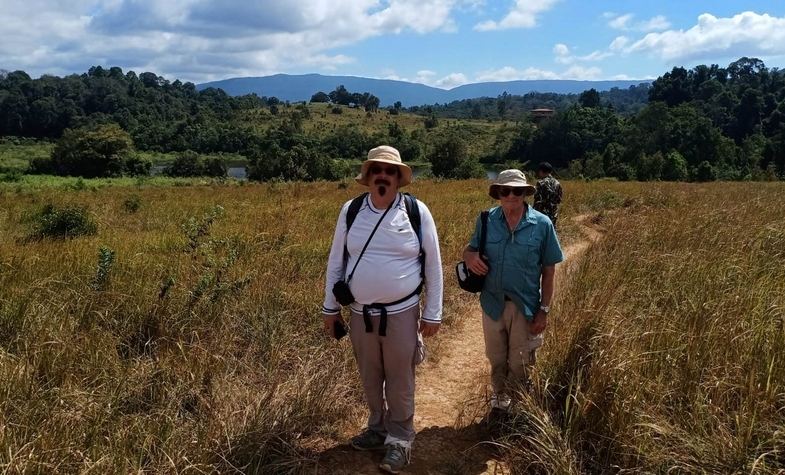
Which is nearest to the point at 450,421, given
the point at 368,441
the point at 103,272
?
the point at 368,441

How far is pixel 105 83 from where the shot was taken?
139 meters

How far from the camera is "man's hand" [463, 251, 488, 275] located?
3.27 metres

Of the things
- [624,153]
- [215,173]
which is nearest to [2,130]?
[215,173]

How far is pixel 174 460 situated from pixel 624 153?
204 ft

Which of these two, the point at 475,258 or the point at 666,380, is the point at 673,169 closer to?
the point at 666,380

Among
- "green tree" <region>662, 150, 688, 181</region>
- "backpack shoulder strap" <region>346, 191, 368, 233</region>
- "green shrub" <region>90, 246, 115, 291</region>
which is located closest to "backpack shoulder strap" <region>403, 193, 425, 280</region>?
A: "backpack shoulder strap" <region>346, 191, 368, 233</region>

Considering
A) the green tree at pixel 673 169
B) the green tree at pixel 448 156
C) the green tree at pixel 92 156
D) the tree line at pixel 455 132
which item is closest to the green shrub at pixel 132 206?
the tree line at pixel 455 132

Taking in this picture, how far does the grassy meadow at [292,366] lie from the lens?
100 inches

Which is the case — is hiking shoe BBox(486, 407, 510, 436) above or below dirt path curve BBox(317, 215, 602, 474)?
above

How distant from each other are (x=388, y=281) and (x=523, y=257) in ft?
2.93

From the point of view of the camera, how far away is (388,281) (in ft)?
9.36

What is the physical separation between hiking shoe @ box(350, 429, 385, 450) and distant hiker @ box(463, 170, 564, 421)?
0.86 metres

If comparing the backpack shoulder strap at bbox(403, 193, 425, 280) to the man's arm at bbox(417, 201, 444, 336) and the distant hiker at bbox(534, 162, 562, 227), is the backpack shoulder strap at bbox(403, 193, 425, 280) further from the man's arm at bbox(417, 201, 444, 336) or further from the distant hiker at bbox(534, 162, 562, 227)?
the distant hiker at bbox(534, 162, 562, 227)

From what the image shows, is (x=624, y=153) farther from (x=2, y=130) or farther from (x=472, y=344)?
(x=2, y=130)
